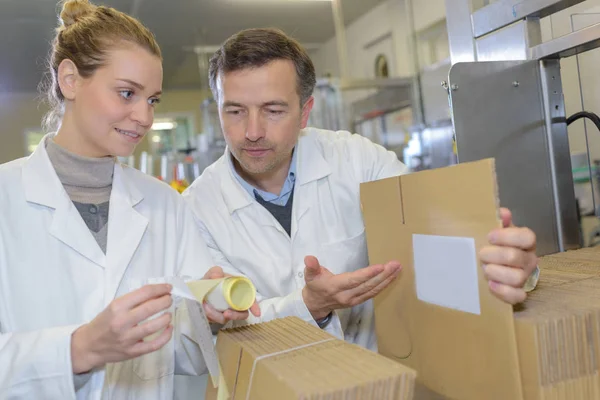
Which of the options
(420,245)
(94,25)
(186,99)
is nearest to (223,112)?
(94,25)

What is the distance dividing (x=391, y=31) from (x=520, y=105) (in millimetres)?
4041

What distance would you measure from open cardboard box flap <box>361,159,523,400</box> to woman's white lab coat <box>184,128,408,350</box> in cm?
35

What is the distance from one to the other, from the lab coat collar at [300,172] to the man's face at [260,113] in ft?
0.30

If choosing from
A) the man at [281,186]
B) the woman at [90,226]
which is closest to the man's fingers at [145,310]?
the woman at [90,226]

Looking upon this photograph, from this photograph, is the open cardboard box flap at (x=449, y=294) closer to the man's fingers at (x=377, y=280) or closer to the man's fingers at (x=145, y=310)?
the man's fingers at (x=377, y=280)

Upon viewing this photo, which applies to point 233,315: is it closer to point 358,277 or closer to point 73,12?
point 358,277

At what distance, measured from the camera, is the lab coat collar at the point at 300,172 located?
1380 millimetres

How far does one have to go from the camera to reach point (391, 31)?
5.00 metres

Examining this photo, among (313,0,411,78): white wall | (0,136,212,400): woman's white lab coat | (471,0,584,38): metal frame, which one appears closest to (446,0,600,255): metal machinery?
(471,0,584,38): metal frame

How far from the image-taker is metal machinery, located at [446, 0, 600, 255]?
3.70 feet

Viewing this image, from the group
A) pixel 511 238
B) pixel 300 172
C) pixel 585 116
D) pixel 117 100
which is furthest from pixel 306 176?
pixel 511 238

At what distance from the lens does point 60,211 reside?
3.35 ft

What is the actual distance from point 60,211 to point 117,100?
23 centimetres

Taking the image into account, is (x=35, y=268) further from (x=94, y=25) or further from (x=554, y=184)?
(x=554, y=184)
